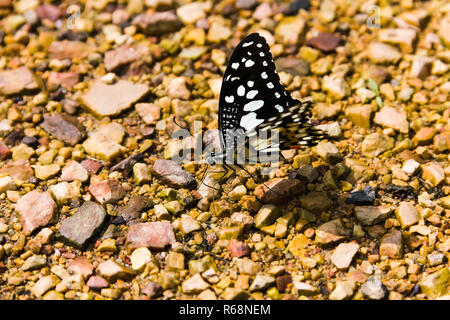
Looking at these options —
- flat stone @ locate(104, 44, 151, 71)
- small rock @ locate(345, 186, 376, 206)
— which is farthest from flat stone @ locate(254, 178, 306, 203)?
flat stone @ locate(104, 44, 151, 71)

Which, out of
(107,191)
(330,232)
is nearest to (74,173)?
(107,191)

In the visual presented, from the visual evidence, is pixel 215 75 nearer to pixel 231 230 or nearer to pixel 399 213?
pixel 231 230

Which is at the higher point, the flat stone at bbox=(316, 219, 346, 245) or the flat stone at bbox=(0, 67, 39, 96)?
the flat stone at bbox=(0, 67, 39, 96)

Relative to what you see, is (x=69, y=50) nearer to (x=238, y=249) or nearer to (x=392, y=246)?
(x=238, y=249)

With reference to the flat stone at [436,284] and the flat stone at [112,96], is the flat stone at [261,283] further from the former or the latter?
the flat stone at [112,96]

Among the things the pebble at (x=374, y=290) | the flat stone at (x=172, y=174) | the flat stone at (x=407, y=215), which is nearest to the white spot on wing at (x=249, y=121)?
the flat stone at (x=172, y=174)

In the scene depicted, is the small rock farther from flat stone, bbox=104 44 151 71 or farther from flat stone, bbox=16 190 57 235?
flat stone, bbox=104 44 151 71
